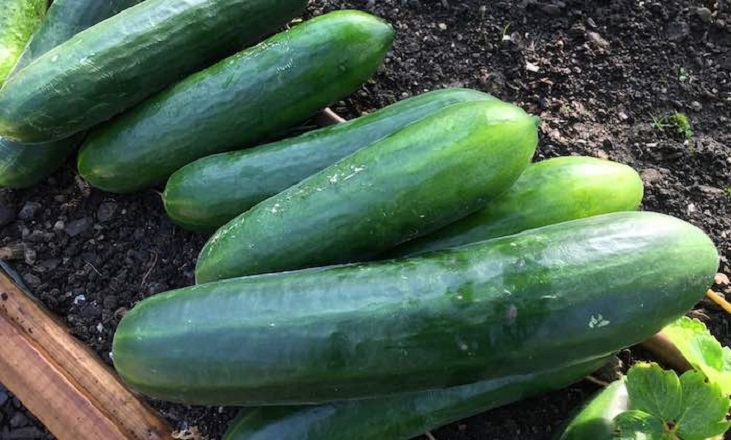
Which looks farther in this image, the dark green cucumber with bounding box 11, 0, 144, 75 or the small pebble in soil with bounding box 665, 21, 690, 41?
the small pebble in soil with bounding box 665, 21, 690, 41

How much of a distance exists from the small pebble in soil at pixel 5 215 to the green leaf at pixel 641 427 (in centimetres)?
223

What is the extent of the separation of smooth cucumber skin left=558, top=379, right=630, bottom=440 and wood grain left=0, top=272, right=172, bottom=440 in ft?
4.01

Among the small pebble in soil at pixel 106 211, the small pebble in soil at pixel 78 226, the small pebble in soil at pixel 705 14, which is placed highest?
the small pebble in soil at pixel 705 14

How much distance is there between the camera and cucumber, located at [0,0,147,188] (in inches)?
102

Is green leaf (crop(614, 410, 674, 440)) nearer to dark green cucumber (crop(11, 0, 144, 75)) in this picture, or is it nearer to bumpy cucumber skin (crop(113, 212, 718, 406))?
bumpy cucumber skin (crop(113, 212, 718, 406))

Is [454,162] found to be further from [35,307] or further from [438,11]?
[35,307]

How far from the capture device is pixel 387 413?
1.98 metres

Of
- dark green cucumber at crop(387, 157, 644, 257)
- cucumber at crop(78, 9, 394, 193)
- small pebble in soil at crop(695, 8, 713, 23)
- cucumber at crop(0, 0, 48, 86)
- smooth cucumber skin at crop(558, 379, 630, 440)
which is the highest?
cucumber at crop(0, 0, 48, 86)

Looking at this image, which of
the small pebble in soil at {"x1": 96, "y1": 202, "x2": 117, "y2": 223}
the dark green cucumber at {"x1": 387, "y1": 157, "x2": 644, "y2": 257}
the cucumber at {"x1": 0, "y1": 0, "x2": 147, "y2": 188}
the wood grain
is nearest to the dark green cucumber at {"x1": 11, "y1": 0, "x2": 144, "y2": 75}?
the cucumber at {"x1": 0, "y1": 0, "x2": 147, "y2": 188}

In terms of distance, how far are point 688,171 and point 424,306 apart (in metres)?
1.38

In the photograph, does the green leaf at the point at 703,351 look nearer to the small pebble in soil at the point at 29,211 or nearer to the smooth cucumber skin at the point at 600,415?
the smooth cucumber skin at the point at 600,415

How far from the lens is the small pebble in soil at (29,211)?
8.98 feet

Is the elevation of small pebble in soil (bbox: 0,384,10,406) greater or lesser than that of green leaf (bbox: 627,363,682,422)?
lesser

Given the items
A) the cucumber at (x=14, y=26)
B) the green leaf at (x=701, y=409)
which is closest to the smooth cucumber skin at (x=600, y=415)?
the green leaf at (x=701, y=409)
